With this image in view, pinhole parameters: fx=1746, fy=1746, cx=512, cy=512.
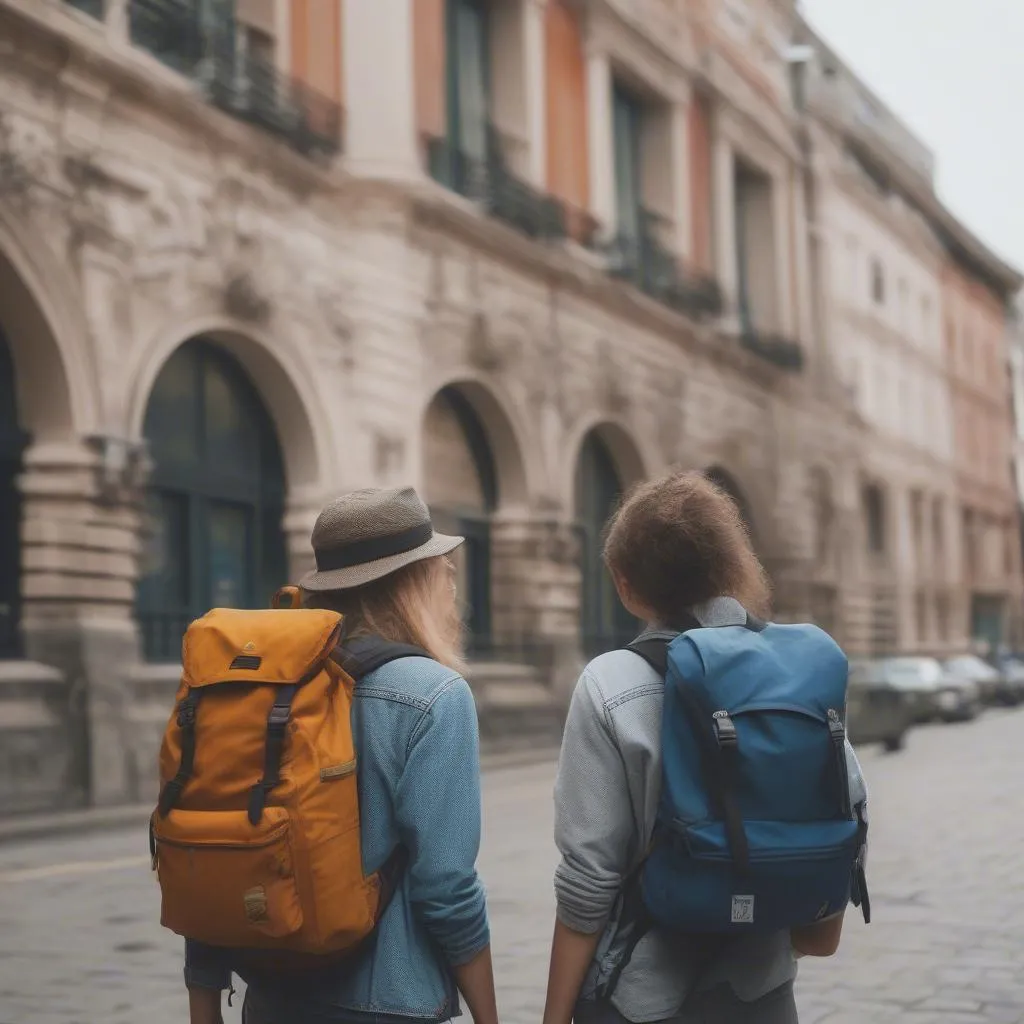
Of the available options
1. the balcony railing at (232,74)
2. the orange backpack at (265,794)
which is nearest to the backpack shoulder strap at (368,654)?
the orange backpack at (265,794)

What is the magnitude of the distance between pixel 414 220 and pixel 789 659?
17665 millimetres

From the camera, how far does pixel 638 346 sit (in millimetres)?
26078

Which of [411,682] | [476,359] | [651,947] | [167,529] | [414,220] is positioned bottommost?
[651,947]

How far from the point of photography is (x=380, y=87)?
786 inches

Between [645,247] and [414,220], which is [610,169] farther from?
[414,220]

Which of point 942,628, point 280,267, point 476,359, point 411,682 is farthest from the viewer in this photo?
point 942,628

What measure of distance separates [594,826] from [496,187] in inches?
796

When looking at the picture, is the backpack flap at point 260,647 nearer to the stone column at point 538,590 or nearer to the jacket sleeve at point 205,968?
the jacket sleeve at point 205,968

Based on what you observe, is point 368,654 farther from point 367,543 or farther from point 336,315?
point 336,315

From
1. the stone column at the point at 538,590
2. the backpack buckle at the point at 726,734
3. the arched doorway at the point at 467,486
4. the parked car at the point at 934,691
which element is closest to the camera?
the backpack buckle at the point at 726,734

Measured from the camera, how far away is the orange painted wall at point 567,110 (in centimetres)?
2461

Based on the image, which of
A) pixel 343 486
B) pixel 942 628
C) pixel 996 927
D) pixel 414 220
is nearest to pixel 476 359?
pixel 414 220

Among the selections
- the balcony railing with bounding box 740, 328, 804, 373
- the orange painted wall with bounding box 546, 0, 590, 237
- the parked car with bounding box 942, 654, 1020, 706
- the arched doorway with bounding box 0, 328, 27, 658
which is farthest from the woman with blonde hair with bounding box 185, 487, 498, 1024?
the parked car with bounding box 942, 654, 1020, 706

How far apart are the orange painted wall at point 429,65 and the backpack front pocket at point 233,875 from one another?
1874cm
